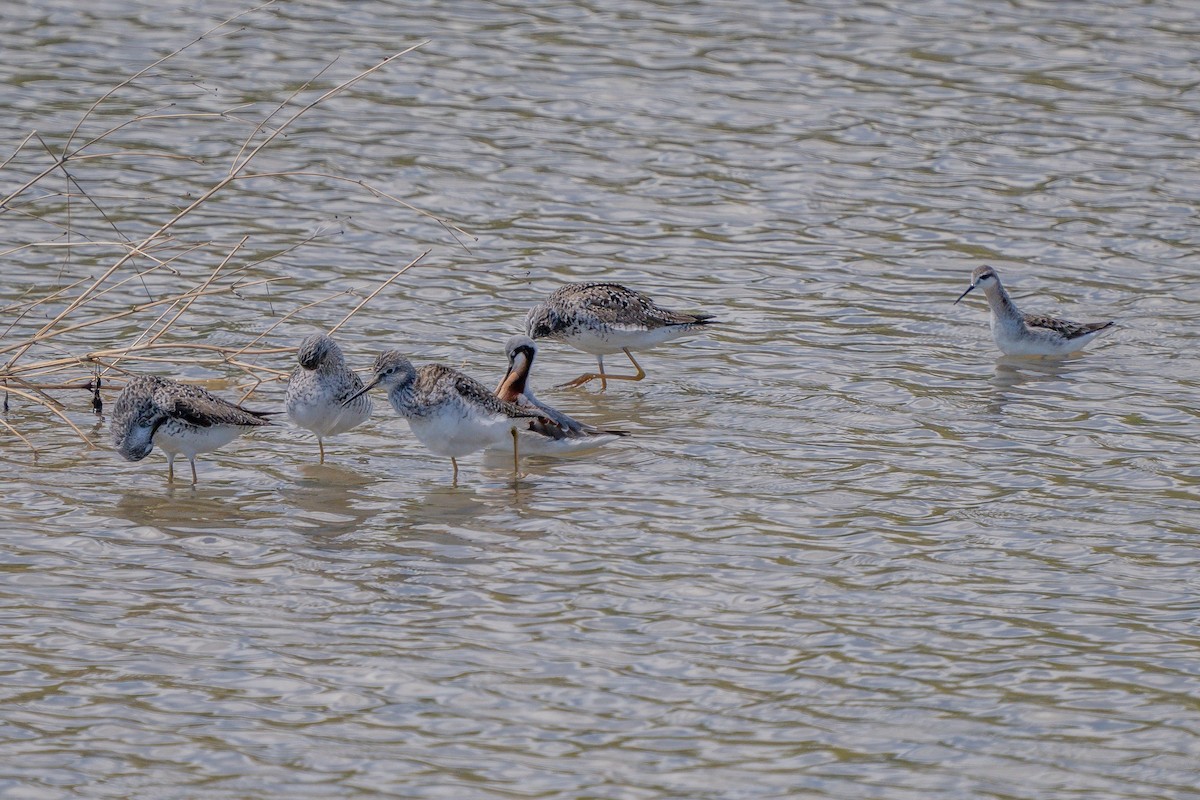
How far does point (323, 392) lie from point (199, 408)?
3.05 feet

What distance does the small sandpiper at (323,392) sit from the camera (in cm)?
1246

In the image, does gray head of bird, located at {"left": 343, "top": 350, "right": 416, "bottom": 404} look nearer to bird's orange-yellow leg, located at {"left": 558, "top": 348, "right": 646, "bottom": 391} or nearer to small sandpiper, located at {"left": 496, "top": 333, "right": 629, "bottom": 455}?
small sandpiper, located at {"left": 496, "top": 333, "right": 629, "bottom": 455}

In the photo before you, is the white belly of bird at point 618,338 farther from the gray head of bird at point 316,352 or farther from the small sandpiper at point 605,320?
Answer: the gray head of bird at point 316,352

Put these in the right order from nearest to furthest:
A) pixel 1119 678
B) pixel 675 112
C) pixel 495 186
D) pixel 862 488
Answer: pixel 1119 678 → pixel 862 488 → pixel 495 186 → pixel 675 112

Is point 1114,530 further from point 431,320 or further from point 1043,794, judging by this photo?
point 431,320

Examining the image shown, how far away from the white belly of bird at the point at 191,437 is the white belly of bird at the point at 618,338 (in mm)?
3656

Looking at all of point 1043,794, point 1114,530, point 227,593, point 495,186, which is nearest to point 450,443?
point 227,593

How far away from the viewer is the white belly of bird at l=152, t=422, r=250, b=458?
1201 cm

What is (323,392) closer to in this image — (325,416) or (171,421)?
(325,416)

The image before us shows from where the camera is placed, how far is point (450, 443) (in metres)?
12.3

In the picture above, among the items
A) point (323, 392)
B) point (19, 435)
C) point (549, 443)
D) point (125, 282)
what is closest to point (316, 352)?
point (323, 392)

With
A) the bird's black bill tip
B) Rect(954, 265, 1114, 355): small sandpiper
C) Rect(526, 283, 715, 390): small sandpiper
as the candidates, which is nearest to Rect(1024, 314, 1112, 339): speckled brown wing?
Rect(954, 265, 1114, 355): small sandpiper

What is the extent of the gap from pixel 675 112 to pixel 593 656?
42.5ft

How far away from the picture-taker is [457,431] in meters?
12.2
